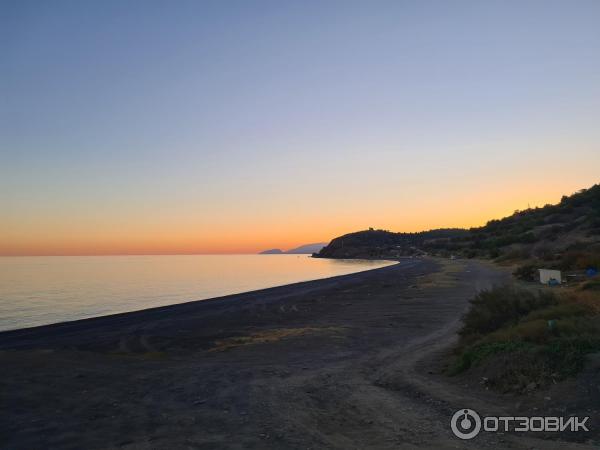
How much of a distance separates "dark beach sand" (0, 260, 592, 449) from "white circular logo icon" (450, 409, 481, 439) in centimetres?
15

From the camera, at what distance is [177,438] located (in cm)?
716

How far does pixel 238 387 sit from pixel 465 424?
5049 millimetres

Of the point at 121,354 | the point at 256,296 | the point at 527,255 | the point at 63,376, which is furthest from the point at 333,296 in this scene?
the point at 527,255

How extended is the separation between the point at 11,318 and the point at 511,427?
30.1 meters

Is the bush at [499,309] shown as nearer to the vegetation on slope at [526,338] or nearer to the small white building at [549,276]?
the vegetation on slope at [526,338]

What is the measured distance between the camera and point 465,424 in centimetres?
719

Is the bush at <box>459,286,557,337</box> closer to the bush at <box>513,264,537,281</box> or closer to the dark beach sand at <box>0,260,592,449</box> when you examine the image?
the dark beach sand at <box>0,260,592,449</box>

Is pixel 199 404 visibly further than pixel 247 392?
No

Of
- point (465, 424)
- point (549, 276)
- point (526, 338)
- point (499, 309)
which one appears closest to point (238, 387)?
point (465, 424)

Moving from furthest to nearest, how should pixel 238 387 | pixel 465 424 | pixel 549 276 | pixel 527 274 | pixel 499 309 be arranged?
pixel 527 274
pixel 549 276
pixel 499 309
pixel 238 387
pixel 465 424

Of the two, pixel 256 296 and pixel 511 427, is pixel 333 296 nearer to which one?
→ pixel 256 296

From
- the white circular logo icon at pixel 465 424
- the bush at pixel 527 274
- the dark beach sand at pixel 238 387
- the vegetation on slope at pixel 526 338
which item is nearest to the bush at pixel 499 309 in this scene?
the vegetation on slope at pixel 526 338

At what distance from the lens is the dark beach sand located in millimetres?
7195

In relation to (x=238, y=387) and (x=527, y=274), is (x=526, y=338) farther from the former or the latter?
(x=527, y=274)
